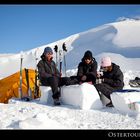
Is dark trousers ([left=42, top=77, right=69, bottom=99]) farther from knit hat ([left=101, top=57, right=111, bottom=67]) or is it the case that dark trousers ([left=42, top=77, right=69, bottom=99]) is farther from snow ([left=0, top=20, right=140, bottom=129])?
Result: knit hat ([left=101, top=57, right=111, bottom=67])

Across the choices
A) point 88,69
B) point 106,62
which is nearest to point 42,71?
point 88,69

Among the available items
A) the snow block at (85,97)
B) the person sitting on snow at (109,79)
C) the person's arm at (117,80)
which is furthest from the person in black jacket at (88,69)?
the snow block at (85,97)

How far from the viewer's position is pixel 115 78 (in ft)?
17.8

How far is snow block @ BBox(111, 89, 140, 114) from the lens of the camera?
4.35 m

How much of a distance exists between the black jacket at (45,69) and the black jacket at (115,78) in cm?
110

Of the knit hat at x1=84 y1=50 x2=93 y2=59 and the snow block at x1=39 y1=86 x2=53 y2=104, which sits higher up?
the knit hat at x1=84 y1=50 x2=93 y2=59

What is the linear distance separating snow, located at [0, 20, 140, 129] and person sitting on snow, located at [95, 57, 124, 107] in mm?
338

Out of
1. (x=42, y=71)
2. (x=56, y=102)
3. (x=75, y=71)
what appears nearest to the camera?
(x=56, y=102)

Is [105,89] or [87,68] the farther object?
[87,68]

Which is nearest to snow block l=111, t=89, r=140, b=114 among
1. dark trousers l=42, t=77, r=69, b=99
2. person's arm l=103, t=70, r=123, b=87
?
person's arm l=103, t=70, r=123, b=87

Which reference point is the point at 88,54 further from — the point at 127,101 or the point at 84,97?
the point at 127,101

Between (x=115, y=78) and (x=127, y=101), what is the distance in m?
1.01
